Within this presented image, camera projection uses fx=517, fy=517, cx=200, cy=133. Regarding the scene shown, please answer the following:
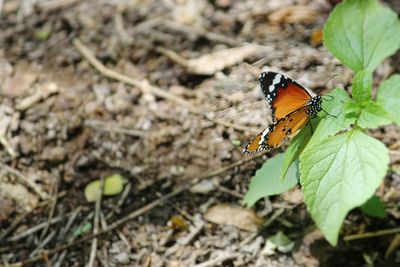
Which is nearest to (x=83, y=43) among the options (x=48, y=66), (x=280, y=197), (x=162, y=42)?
(x=48, y=66)

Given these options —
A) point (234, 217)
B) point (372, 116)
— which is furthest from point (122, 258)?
point (372, 116)

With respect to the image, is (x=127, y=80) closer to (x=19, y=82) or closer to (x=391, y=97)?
(x=19, y=82)

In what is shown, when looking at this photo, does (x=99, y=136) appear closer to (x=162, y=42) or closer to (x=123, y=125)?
(x=123, y=125)

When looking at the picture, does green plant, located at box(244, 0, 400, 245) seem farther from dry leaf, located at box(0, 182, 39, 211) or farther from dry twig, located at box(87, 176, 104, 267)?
dry leaf, located at box(0, 182, 39, 211)

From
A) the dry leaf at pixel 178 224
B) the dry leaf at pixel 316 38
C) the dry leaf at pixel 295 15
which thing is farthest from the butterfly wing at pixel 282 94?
the dry leaf at pixel 295 15

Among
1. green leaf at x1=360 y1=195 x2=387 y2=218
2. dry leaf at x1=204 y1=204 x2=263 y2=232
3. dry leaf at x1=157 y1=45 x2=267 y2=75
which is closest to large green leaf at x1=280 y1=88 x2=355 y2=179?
green leaf at x1=360 y1=195 x2=387 y2=218
